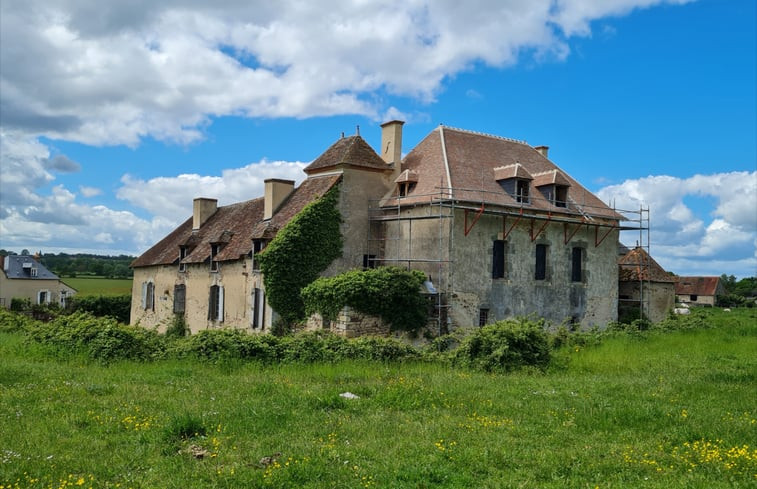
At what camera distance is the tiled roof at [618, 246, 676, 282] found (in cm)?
3080

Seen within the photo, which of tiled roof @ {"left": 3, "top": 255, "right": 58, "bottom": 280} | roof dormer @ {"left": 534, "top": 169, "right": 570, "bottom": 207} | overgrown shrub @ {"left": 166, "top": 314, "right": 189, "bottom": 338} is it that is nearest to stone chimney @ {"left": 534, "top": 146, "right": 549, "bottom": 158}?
roof dormer @ {"left": 534, "top": 169, "right": 570, "bottom": 207}

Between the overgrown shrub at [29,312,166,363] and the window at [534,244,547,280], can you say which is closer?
the overgrown shrub at [29,312,166,363]

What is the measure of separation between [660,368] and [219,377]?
1122 cm

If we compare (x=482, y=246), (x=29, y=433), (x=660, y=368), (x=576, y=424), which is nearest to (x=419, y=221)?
(x=482, y=246)

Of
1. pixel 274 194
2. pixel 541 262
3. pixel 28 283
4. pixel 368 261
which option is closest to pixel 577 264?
pixel 541 262

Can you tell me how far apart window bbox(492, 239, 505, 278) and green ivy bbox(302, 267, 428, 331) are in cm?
378

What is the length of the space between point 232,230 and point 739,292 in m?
80.5

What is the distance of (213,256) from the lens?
3027cm

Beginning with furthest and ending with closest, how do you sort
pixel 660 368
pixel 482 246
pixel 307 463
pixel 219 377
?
pixel 482 246 → pixel 660 368 → pixel 219 377 → pixel 307 463

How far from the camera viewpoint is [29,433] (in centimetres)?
891

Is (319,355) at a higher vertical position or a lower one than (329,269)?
lower

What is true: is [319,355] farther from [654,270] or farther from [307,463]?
[654,270]

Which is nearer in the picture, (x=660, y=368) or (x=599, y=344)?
(x=660, y=368)

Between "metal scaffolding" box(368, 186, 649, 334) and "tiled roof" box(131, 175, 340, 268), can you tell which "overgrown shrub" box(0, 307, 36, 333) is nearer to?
"tiled roof" box(131, 175, 340, 268)
